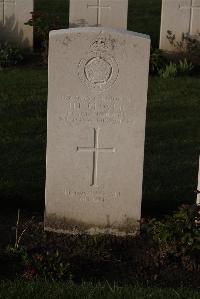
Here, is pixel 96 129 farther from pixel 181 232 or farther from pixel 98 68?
pixel 181 232

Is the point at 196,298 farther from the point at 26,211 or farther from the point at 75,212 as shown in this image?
the point at 26,211

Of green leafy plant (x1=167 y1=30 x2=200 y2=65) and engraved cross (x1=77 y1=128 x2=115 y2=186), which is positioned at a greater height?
green leafy plant (x1=167 y1=30 x2=200 y2=65)

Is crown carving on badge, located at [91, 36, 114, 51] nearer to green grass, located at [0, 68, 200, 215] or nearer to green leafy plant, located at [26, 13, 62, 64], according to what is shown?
green grass, located at [0, 68, 200, 215]

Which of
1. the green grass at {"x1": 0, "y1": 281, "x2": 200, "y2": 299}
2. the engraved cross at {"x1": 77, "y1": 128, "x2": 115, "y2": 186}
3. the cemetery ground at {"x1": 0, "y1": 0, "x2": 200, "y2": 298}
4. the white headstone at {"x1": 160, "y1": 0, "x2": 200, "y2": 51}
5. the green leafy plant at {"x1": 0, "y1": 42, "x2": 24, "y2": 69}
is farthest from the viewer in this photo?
the white headstone at {"x1": 160, "y1": 0, "x2": 200, "y2": 51}

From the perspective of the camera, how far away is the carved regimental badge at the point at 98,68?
21.0ft

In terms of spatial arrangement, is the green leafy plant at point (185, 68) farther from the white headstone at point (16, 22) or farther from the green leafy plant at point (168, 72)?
the white headstone at point (16, 22)

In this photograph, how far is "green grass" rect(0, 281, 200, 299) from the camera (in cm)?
537

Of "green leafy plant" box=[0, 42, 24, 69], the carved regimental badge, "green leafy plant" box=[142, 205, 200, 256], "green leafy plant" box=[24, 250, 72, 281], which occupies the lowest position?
"green leafy plant" box=[24, 250, 72, 281]

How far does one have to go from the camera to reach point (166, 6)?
1275 cm

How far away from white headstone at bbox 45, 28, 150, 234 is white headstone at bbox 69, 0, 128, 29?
248 inches

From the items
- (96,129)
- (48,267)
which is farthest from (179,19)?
(48,267)

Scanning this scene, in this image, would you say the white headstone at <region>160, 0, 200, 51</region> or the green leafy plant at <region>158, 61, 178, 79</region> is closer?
the green leafy plant at <region>158, 61, 178, 79</region>

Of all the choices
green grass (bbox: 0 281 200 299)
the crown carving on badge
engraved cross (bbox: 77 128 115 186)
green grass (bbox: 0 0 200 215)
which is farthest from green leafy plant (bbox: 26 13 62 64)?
green grass (bbox: 0 281 200 299)

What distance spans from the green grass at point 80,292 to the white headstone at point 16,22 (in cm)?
776
